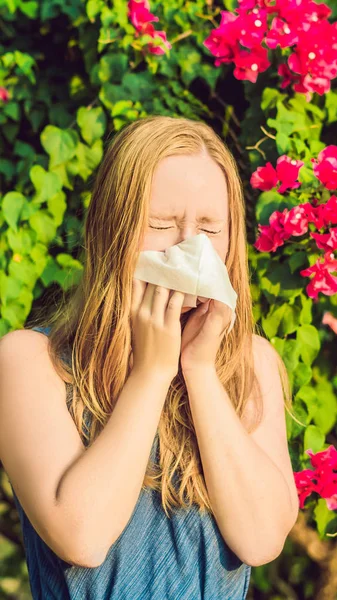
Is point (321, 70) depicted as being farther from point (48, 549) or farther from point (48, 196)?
point (48, 549)

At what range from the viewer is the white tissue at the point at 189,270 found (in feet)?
4.75

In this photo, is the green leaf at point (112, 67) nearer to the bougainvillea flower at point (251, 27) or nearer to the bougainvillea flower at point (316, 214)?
the bougainvillea flower at point (251, 27)

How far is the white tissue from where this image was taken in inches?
57.1

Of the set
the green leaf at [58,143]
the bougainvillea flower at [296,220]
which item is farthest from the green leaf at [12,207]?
the bougainvillea flower at [296,220]

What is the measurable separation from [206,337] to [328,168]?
84 cm

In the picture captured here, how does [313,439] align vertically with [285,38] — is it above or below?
below

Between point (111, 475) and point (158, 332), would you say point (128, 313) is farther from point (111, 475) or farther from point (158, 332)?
point (111, 475)

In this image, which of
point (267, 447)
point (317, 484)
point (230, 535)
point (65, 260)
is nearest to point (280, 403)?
point (267, 447)

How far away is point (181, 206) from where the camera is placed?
4.89ft

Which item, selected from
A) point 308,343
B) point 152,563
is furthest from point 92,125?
point 152,563

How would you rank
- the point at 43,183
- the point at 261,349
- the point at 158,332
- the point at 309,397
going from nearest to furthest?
1. the point at 158,332
2. the point at 261,349
3. the point at 309,397
4. the point at 43,183

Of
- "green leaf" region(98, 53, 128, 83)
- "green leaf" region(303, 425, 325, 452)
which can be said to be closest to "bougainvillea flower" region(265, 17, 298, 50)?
"green leaf" region(98, 53, 128, 83)

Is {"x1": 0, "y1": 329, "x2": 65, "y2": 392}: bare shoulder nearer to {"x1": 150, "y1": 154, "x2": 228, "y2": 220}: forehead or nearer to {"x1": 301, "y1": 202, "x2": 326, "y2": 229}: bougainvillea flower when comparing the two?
{"x1": 150, "y1": 154, "x2": 228, "y2": 220}: forehead

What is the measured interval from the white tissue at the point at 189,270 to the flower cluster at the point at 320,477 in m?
0.92
